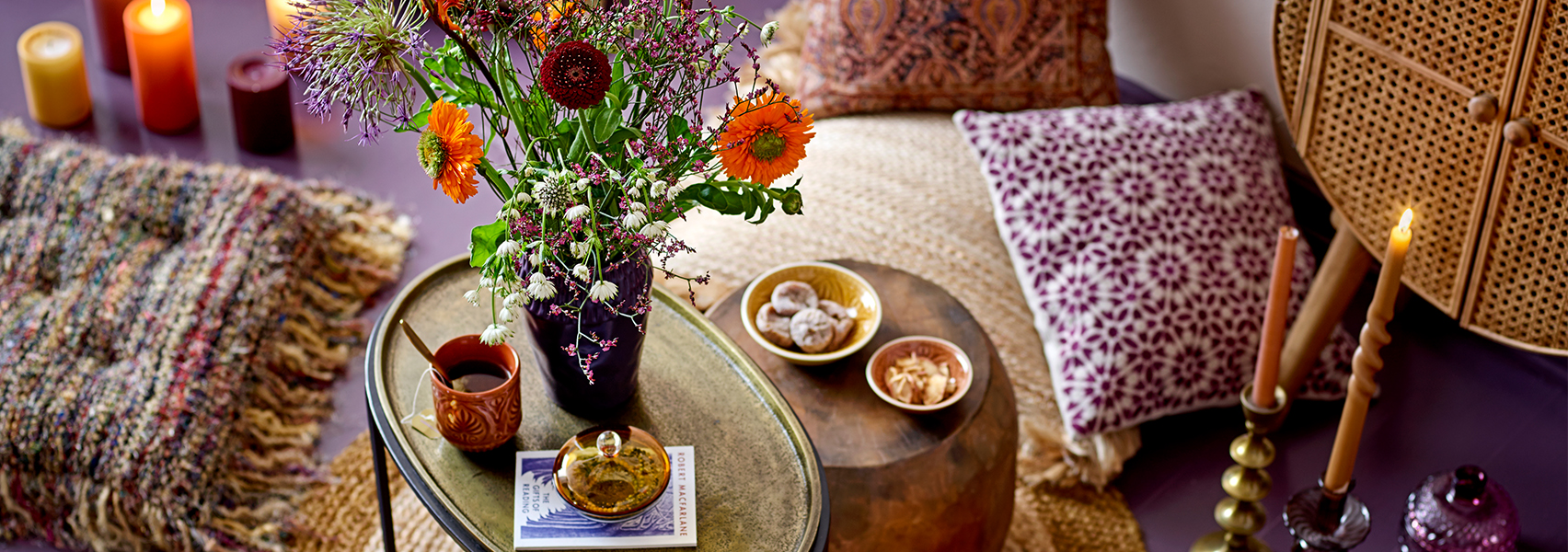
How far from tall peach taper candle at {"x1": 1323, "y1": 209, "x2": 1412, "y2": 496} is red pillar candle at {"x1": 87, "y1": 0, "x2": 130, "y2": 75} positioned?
1.97 metres

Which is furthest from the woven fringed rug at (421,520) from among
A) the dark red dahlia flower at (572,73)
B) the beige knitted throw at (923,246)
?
the dark red dahlia flower at (572,73)

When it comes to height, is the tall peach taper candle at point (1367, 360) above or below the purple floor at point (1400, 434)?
above

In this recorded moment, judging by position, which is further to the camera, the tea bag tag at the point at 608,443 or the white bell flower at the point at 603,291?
the tea bag tag at the point at 608,443

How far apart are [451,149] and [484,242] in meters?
0.11

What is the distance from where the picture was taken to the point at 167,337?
1.62m

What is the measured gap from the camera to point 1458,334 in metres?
1.80

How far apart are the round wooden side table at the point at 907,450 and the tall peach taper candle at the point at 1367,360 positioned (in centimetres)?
33

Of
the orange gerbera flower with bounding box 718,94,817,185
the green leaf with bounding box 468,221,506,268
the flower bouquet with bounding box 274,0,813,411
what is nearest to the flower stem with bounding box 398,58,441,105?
the flower bouquet with bounding box 274,0,813,411

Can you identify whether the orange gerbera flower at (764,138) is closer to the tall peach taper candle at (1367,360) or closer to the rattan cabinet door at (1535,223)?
the tall peach taper candle at (1367,360)

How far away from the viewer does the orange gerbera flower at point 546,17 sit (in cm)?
88

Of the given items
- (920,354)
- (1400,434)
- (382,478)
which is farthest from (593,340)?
(1400,434)

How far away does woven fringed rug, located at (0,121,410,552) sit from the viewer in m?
1.50

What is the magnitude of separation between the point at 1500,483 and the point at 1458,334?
0.27 meters

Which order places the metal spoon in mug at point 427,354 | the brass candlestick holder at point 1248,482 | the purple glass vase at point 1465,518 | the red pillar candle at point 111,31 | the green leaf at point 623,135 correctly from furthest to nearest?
the red pillar candle at point 111,31, the purple glass vase at point 1465,518, the brass candlestick holder at point 1248,482, the metal spoon in mug at point 427,354, the green leaf at point 623,135
